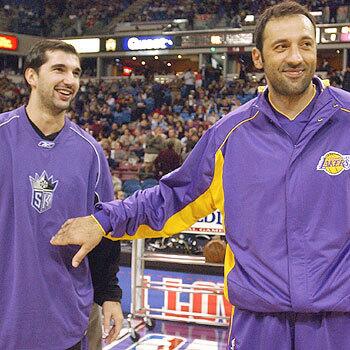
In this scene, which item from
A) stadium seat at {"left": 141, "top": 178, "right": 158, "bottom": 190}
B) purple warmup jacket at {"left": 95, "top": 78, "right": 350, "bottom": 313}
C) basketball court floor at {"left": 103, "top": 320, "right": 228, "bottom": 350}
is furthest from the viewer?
stadium seat at {"left": 141, "top": 178, "right": 158, "bottom": 190}

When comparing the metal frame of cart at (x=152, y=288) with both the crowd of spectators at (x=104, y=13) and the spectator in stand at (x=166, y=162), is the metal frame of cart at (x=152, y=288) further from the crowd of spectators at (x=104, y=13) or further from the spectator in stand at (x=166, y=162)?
the crowd of spectators at (x=104, y=13)

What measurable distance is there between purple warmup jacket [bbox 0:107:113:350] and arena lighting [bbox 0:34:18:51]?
22237 millimetres

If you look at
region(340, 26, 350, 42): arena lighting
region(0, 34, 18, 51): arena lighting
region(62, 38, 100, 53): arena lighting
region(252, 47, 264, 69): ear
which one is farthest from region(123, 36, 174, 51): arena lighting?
region(252, 47, 264, 69): ear

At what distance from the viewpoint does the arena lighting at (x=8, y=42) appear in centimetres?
2345

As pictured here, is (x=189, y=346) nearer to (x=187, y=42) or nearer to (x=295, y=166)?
(x=295, y=166)

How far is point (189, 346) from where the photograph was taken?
208 inches

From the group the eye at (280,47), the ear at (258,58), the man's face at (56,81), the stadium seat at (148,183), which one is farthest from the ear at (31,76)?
the stadium seat at (148,183)

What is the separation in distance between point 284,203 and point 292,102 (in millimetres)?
357

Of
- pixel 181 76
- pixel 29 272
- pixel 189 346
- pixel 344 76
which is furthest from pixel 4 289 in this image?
pixel 181 76

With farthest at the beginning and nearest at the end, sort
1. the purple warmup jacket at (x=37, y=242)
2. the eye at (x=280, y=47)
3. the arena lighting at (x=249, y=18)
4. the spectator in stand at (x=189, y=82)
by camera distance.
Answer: the arena lighting at (x=249, y=18), the spectator in stand at (x=189, y=82), the purple warmup jacket at (x=37, y=242), the eye at (x=280, y=47)

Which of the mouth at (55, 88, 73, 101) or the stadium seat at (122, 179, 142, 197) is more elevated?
the mouth at (55, 88, 73, 101)

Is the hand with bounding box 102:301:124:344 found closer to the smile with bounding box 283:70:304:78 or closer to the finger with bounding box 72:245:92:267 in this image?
the finger with bounding box 72:245:92:267

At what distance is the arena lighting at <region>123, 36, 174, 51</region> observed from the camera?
21.8 metres

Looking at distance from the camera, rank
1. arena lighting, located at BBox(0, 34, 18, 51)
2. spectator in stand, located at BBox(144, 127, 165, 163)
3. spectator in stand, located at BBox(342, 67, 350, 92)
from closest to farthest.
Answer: spectator in stand, located at BBox(144, 127, 165, 163) < spectator in stand, located at BBox(342, 67, 350, 92) < arena lighting, located at BBox(0, 34, 18, 51)
